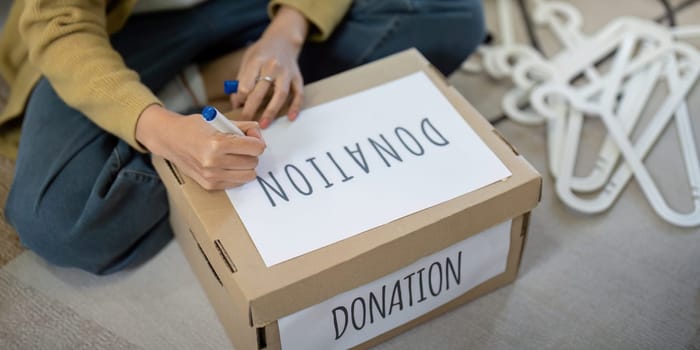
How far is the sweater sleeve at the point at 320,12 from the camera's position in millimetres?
920

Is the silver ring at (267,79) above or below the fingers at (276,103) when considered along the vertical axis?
above

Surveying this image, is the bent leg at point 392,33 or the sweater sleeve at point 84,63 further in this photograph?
the bent leg at point 392,33

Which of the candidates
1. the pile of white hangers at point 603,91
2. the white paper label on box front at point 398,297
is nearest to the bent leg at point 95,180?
the white paper label on box front at point 398,297

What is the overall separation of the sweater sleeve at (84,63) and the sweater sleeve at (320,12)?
0.77 ft

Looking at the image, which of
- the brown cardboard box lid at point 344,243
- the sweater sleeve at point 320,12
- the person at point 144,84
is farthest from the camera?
the sweater sleeve at point 320,12

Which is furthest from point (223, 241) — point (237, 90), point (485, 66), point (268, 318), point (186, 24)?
point (485, 66)

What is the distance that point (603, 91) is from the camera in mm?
1116

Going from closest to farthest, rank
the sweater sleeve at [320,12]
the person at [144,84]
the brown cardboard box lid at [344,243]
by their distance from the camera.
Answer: the brown cardboard box lid at [344,243] < the person at [144,84] < the sweater sleeve at [320,12]

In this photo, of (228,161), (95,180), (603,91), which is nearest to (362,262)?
(228,161)

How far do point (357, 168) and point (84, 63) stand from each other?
1.08 feet

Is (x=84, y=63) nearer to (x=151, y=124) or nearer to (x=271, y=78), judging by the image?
(x=151, y=124)

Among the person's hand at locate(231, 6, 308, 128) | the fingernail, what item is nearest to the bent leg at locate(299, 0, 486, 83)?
the person's hand at locate(231, 6, 308, 128)

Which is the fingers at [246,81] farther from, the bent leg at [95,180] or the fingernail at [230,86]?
the bent leg at [95,180]

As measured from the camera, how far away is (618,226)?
0.96 m
